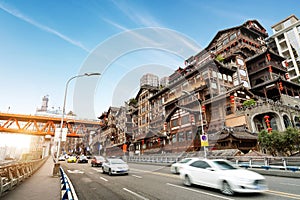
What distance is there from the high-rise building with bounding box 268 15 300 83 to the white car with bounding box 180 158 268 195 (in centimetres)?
6068

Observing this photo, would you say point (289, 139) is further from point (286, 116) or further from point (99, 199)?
point (99, 199)

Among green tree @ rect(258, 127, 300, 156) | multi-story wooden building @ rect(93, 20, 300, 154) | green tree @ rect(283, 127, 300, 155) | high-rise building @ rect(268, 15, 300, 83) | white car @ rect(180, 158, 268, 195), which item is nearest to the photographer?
white car @ rect(180, 158, 268, 195)

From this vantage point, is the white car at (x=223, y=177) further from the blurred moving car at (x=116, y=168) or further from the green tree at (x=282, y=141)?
the green tree at (x=282, y=141)

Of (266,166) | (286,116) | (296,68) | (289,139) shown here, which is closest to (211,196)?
(266,166)

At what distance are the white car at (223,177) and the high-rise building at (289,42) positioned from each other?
6068 cm

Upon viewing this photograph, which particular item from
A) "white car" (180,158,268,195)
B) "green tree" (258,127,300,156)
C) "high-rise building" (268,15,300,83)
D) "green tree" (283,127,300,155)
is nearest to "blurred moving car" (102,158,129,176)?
"white car" (180,158,268,195)

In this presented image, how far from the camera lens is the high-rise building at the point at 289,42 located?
56062 millimetres

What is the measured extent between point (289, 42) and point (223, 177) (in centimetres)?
7108

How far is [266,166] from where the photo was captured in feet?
48.0

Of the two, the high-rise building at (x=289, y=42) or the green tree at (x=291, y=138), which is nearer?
the green tree at (x=291, y=138)

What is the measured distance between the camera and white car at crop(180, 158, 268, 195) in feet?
23.7

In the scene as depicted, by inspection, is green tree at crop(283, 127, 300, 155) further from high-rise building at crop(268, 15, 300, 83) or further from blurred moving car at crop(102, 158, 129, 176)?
high-rise building at crop(268, 15, 300, 83)

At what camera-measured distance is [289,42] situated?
59156mm

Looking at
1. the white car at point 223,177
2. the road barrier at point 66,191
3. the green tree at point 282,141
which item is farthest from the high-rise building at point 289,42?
the road barrier at point 66,191
